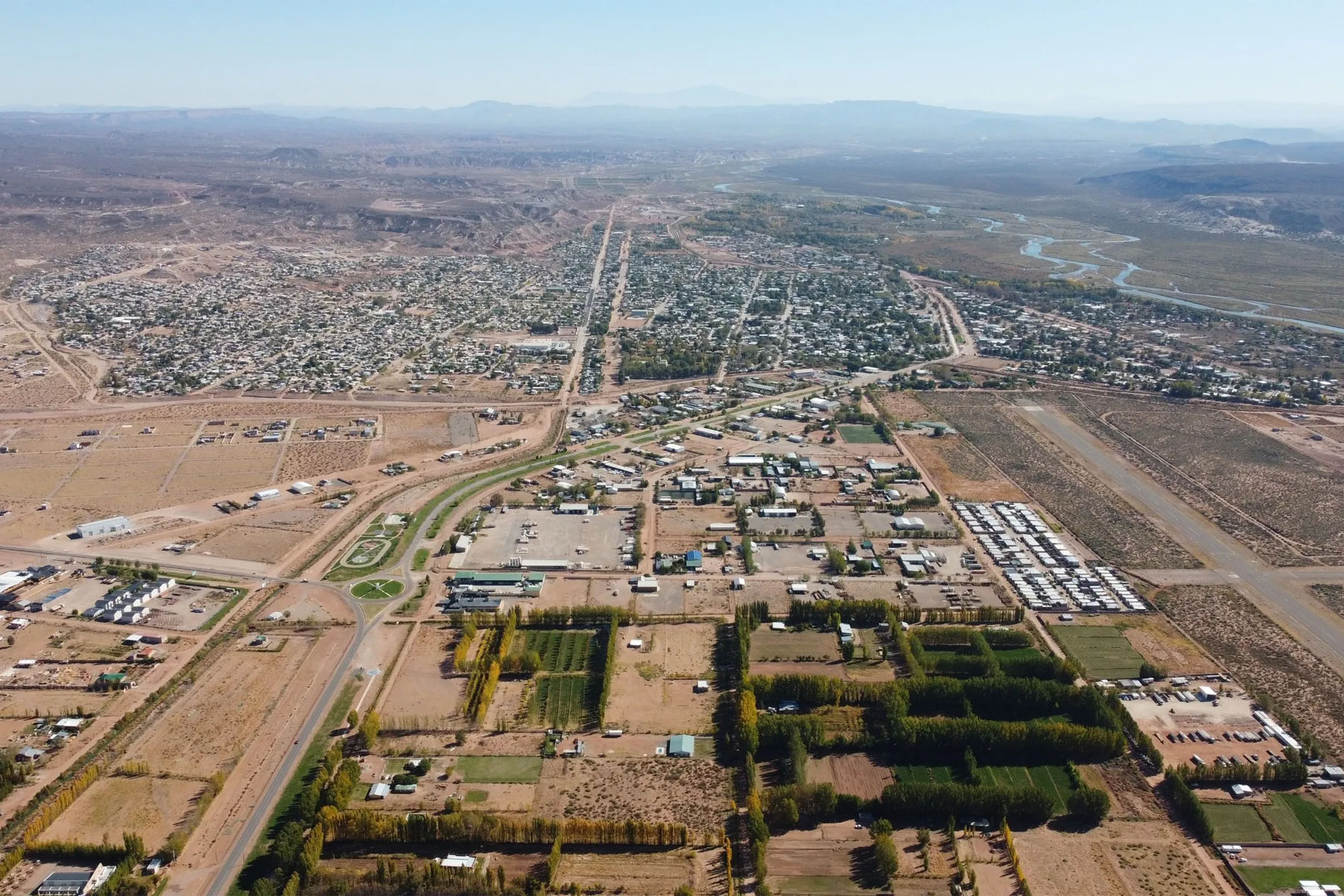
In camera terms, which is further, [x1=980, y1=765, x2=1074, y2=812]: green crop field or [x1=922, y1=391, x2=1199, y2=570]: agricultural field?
[x1=922, y1=391, x2=1199, y2=570]: agricultural field

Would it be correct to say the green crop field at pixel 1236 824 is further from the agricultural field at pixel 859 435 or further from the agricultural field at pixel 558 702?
the agricultural field at pixel 859 435

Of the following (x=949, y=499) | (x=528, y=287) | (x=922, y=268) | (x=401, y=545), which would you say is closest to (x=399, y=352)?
(x=528, y=287)

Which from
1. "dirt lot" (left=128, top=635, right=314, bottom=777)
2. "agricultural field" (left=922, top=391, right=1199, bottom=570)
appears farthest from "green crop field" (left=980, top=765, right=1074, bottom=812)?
"dirt lot" (left=128, top=635, right=314, bottom=777)

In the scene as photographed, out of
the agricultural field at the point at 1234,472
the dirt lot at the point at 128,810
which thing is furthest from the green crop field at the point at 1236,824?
the dirt lot at the point at 128,810

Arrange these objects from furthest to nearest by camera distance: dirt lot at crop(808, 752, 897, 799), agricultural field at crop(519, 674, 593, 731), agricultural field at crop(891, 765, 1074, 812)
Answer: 1. agricultural field at crop(519, 674, 593, 731)
2. agricultural field at crop(891, 765, 1074, 812)
3. dirt lot at crop(808, 752, 897, 799)

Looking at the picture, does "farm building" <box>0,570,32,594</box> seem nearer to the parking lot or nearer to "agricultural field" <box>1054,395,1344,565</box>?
the parking lot

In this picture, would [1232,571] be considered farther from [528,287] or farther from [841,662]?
[528,287]
